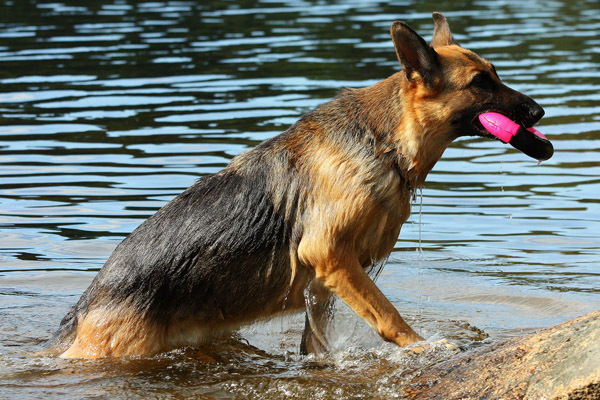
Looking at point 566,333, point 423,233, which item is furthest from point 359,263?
point 423,233

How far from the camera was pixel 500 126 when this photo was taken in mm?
6277

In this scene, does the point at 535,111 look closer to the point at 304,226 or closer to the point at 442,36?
the point at 442,36

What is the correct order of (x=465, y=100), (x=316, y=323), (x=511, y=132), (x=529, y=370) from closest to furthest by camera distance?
(x=529, y=370), (x=511, y=132), (x=465, y=100), (x=316, y=323)

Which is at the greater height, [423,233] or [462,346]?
[462,346]

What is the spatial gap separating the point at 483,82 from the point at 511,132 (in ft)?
1.28

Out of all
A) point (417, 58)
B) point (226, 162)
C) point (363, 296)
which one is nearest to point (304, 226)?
point (363, 296)

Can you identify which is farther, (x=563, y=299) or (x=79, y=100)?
(x=79, y=100)

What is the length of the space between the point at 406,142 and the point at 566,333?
1742 millimetres

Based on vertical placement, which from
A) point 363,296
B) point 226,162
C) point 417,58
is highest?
point 417,58

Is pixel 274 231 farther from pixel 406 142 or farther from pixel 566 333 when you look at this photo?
pixel 566 333

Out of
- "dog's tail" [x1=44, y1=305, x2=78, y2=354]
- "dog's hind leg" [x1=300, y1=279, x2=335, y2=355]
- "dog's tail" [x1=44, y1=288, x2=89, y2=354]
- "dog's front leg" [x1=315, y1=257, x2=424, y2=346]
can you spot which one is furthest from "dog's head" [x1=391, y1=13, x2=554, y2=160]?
"dog's tail" [x1=44, y1=305, x2=78, y2=354]

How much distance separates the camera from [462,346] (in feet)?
20.6

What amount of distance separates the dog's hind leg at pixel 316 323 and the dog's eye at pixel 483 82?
1708mm

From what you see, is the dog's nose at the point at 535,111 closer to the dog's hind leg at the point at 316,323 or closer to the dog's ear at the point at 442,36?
the dog's ear at the point at 442,36
